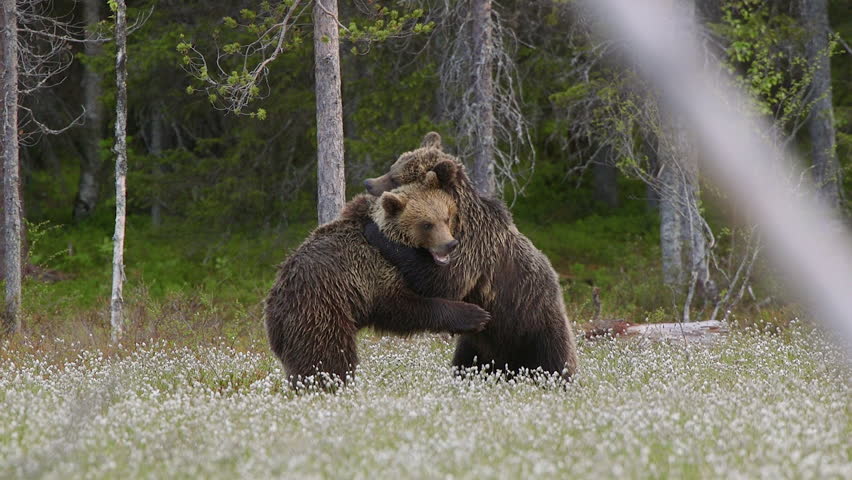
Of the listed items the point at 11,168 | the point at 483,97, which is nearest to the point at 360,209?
the point at 483,97

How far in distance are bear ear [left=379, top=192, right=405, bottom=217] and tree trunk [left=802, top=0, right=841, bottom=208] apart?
47.8 feet

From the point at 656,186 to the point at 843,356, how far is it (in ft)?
26.1

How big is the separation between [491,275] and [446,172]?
96 centimetres

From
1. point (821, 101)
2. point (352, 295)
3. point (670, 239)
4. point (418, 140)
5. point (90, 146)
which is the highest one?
point (821, 101)

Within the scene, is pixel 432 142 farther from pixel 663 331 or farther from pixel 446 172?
pixel 663 331

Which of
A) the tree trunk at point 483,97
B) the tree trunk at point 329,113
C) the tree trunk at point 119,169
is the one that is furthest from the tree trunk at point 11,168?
the tree trunk at point 483,97

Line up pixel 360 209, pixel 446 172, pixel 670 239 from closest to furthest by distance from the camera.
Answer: pixel 446 172 < pixel 360 209 < pixel 670 239

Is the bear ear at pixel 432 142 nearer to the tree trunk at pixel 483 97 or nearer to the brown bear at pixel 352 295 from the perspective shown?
the brown bear at pixel 352 295

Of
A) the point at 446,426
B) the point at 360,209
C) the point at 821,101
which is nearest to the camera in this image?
the point at 446,426

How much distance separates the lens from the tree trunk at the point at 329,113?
39.9 feet

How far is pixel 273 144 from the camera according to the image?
21078 mm

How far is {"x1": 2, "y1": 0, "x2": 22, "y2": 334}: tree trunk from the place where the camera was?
14.1 metres

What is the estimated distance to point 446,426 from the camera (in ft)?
19.2

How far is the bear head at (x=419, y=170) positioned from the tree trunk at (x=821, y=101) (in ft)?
46.3
